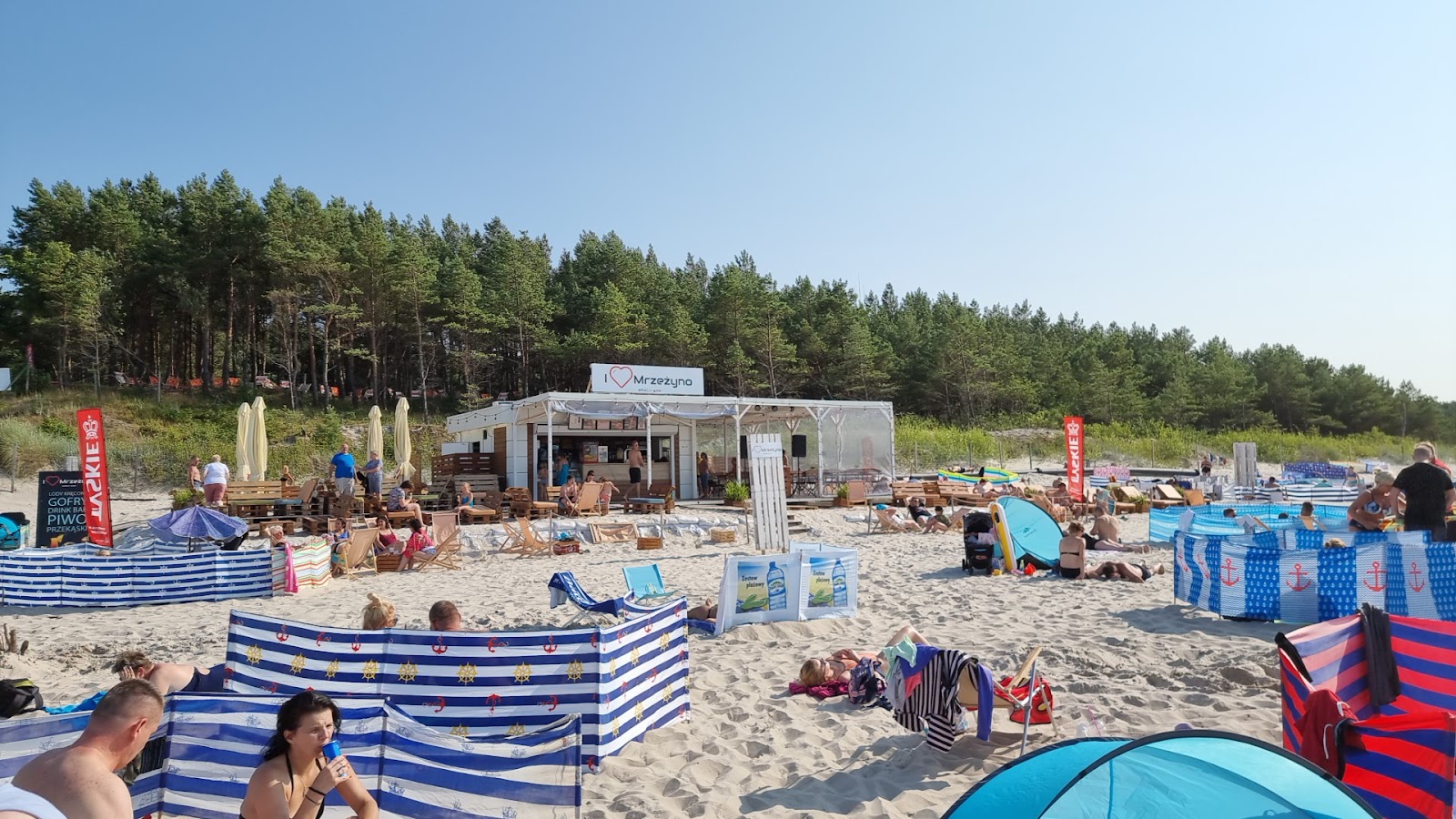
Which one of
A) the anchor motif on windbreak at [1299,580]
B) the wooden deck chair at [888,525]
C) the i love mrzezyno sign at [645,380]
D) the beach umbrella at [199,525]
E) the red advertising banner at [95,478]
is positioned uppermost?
the i love mrzezyno sign at [645,380]

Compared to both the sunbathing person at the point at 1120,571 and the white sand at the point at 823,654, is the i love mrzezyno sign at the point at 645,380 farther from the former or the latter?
the sunbathing person at the point at 1120,571

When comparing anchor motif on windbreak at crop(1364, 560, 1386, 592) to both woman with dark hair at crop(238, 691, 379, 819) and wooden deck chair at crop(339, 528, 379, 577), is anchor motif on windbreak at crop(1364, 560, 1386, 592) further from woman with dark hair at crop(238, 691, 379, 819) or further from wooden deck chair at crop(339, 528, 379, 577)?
wooden deck chair at crop(339, 528, 379, 577)

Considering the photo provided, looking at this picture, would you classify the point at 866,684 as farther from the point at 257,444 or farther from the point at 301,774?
the point at 257,444

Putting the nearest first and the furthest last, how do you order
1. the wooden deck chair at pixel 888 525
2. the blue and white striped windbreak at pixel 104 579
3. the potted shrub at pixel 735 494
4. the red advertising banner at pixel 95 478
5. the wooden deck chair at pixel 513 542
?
the blue and white striped windbreak at pixel 104 579 → the red advertising banner at pixel 95 478 → the wooden deck chair at pixel 513 542 → the wooden deck chair at pixel 888 525 → the potted shrub at pixel 735 494

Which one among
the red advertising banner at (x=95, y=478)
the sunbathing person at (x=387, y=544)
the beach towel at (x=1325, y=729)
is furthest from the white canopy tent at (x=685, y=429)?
the beach towel at (x=1325, y=729)

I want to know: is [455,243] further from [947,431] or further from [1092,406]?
[1092,406]

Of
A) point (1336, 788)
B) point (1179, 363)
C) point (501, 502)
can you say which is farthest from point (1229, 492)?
point (1179, 363)

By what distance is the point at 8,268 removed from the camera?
3369 cm

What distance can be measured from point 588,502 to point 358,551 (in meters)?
5.61

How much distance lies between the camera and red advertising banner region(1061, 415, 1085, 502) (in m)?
16.2

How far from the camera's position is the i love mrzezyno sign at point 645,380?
1875cm

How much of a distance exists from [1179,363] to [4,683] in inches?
2366

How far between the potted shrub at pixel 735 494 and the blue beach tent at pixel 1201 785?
15.7 m

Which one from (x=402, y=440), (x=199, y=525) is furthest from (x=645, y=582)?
(x=402, y=440)
